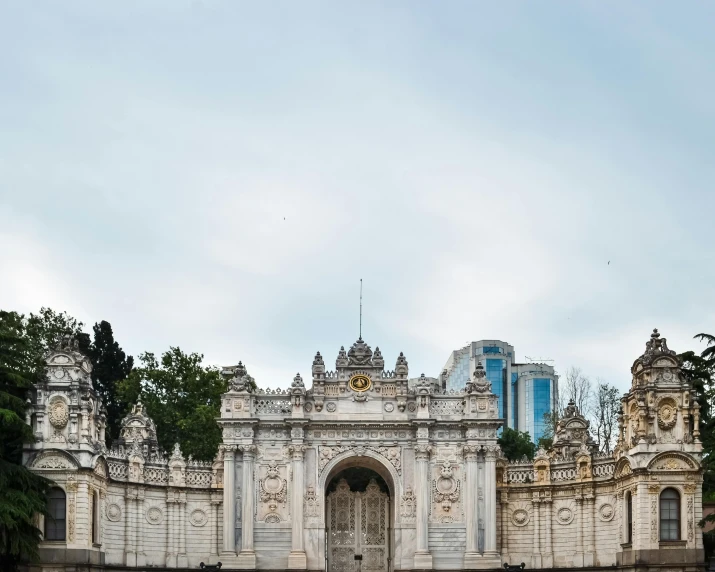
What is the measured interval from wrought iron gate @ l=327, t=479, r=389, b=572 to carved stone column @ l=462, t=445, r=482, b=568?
139 inches

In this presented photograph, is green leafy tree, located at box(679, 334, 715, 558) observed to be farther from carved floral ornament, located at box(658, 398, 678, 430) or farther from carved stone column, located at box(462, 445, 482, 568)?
carved stone column, located at box(462, 445, 482, 568)

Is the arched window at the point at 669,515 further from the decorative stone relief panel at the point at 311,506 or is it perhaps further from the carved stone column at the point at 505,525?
the decorative stone relief panel at the point at 311,506

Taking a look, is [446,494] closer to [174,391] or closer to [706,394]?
[706,394]

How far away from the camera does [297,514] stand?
145ft

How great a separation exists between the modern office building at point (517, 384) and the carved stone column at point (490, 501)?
232ft

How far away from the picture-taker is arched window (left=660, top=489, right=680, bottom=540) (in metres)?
40.5

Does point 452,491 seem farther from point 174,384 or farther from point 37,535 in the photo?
point 174,384

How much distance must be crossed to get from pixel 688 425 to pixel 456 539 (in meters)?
9.45

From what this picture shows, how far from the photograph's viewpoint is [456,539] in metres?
44.3

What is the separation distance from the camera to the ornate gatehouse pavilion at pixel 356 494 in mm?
43875

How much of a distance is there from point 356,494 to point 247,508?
4.47 m

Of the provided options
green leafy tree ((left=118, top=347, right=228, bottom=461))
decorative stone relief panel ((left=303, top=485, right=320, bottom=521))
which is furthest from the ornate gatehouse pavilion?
green leafy tree ((left=118, top=347, right=228, bottom=461))

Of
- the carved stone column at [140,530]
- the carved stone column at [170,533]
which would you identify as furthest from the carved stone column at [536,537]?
the carved stone column at [140,530]

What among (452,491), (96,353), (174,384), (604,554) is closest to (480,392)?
(452,491)
